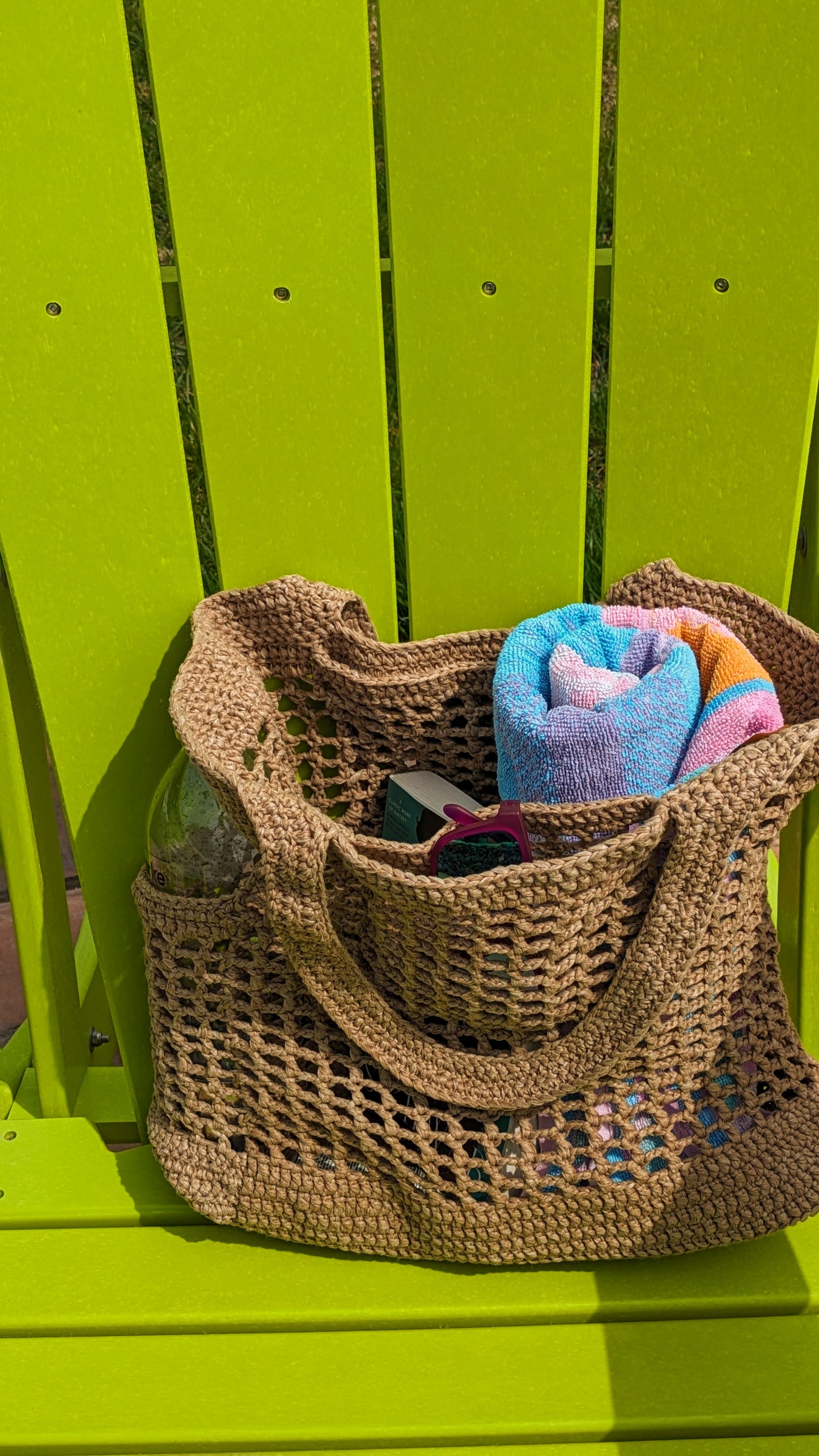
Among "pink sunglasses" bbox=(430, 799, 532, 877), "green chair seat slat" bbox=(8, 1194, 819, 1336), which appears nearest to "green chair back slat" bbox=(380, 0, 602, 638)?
"pink sunglasses" bbox=(430, 799, 532, 877)

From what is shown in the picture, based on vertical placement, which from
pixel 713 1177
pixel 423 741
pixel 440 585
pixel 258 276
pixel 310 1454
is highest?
pixel 258 276

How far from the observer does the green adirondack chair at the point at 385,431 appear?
87 centimetres

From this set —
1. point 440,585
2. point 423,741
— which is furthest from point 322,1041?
point 440,585

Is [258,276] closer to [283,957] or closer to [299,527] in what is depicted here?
[299,527]

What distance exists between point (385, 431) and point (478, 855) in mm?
372

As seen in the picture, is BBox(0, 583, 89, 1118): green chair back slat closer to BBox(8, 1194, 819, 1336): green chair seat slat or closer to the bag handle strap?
BBox(8, 1194, 819, 1336): green chair seat slat

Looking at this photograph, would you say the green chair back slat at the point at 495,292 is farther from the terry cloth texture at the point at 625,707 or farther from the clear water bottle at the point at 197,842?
the clear water bottle at the point at 197,842

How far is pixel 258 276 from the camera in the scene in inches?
37.0

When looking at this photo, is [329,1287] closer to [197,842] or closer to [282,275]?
[197,842]

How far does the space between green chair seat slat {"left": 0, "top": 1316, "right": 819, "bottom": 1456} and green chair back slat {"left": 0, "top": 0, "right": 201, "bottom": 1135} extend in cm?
35

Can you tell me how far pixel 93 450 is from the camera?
100 cm

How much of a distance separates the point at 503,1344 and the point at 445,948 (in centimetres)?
34

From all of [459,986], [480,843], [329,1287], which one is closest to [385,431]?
[480,843]

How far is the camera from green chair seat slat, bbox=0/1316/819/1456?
86 cm
